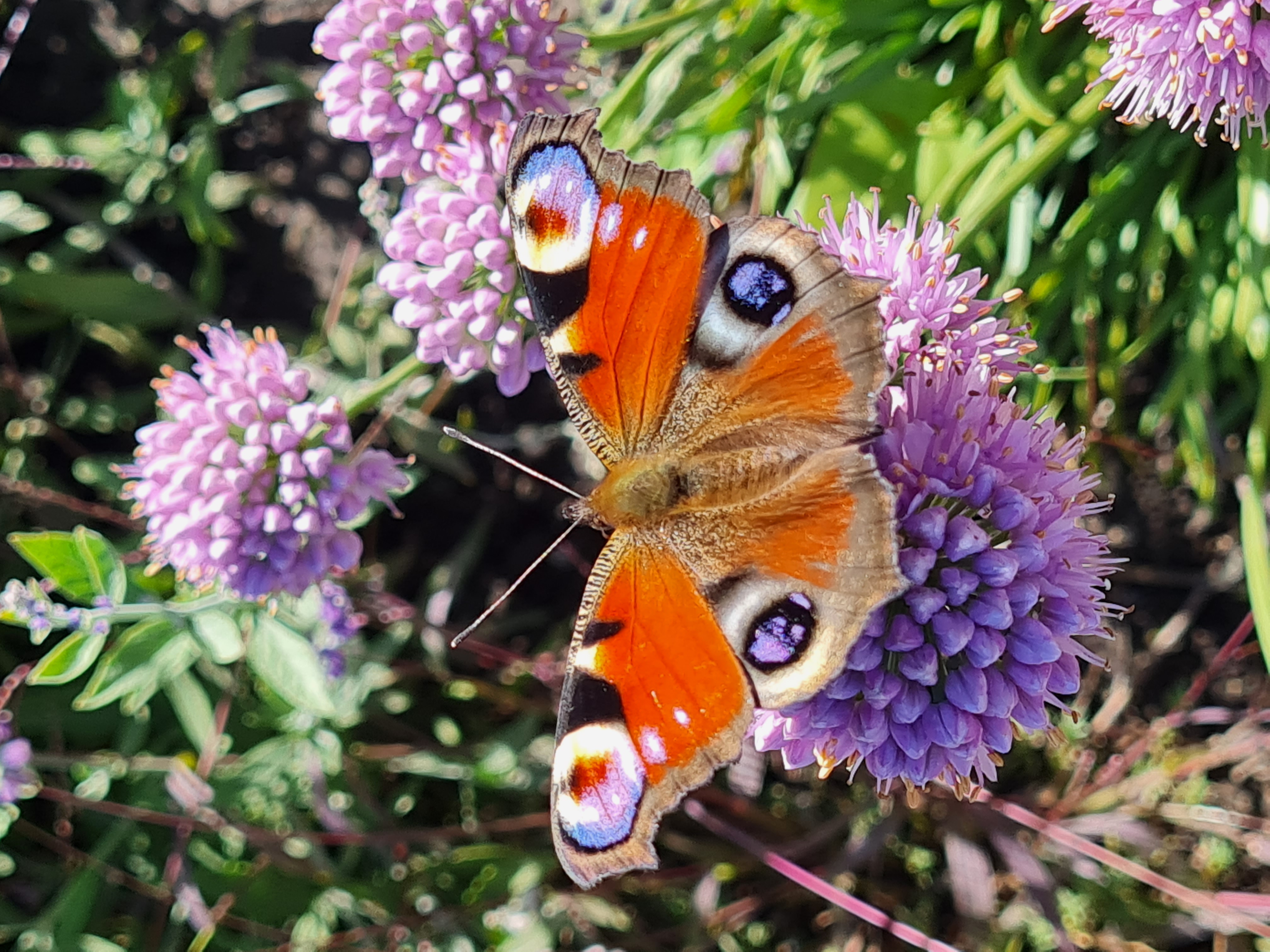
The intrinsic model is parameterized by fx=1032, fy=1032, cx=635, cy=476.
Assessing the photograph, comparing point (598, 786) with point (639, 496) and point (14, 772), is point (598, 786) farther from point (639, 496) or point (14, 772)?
point (14, 772)

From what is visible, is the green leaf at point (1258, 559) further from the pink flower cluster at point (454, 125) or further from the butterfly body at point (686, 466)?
the pink flower cluster at point (454, 125)

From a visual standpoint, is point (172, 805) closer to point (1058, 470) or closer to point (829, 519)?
point (829, 519)

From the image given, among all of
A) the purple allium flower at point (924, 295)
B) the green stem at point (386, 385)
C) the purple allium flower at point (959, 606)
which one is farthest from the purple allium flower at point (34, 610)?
the purple allium flower at point (924, 295)

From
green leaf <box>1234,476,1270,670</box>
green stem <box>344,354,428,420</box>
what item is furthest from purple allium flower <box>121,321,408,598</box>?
green leaf <box>1234,476,1270,670</box>

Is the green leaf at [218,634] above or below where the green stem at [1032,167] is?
below

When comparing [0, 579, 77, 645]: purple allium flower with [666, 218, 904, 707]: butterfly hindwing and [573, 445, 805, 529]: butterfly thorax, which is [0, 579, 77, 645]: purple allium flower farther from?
[666, 218, 904, 707]: butterfly hindwing
